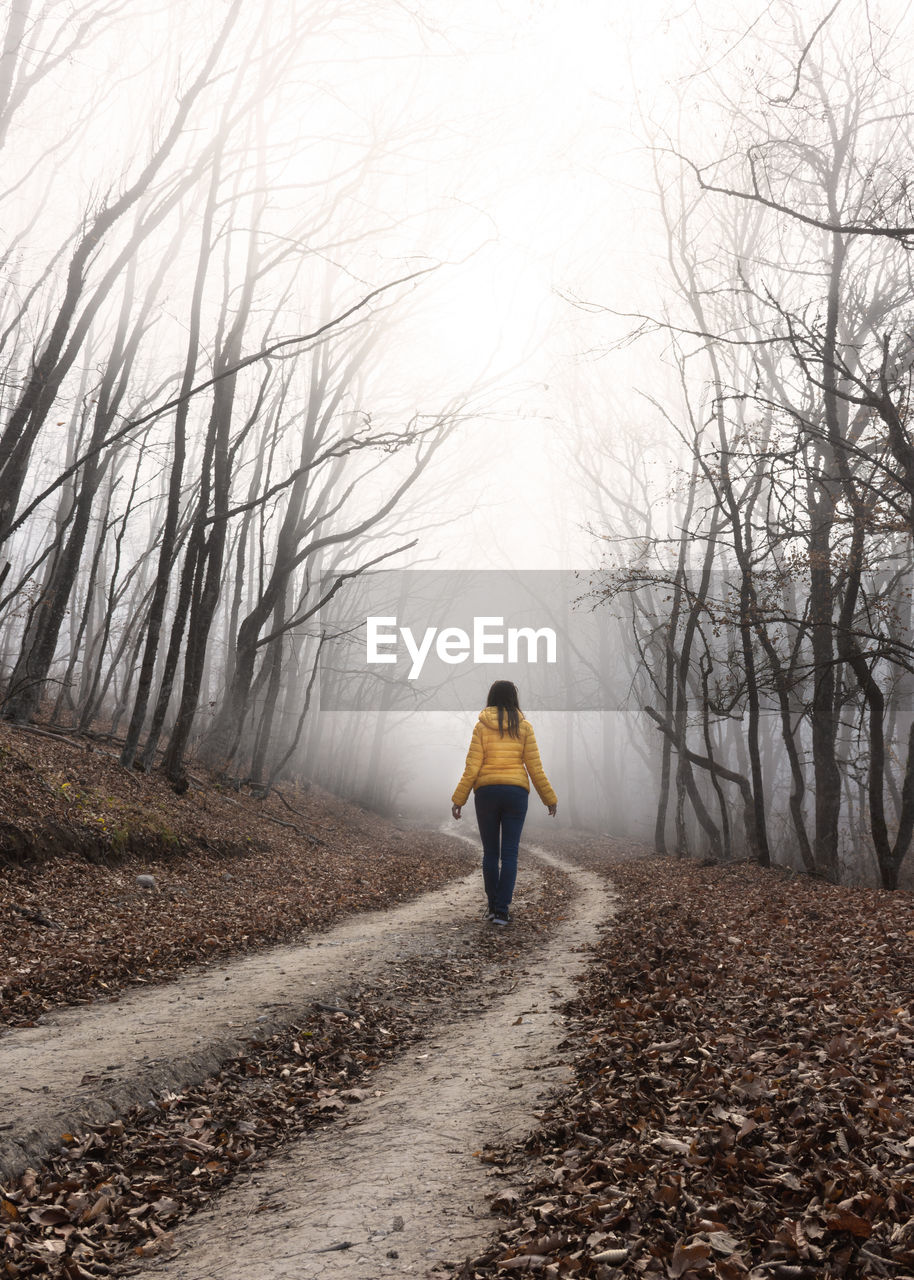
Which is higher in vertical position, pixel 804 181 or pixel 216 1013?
pixel 804 181

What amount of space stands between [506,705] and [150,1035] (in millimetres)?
5273

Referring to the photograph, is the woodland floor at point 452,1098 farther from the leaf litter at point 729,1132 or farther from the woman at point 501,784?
the woman at point 501,784

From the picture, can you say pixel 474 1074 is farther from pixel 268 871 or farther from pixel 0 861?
pixel 268 871

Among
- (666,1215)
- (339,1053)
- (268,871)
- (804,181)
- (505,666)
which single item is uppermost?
(804,181)

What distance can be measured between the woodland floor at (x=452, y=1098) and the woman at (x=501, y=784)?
0.97m

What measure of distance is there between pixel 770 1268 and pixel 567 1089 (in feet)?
6.08

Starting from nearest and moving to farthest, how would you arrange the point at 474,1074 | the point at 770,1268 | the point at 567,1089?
the point at 770,1268
the point at 567,1089
the point at 474,1074

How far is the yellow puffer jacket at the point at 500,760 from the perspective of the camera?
28.7ft

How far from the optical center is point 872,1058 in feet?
11.3

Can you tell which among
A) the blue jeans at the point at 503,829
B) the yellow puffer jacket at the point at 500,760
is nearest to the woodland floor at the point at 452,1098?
the blue jeans at the point at 503,829

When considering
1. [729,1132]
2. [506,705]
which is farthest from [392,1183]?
[506,705]

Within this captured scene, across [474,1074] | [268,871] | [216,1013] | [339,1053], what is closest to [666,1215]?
[474,1074]

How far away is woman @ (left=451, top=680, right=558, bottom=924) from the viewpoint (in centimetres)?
872

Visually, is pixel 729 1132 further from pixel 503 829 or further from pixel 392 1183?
pixel 503 829
